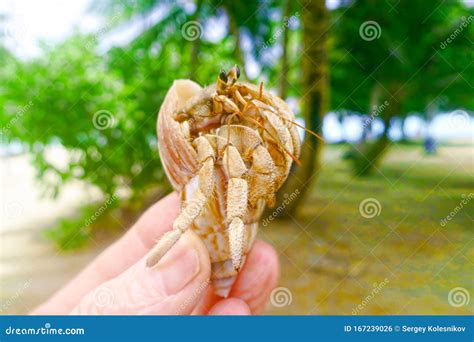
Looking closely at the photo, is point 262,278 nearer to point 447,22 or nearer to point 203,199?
point 203,199

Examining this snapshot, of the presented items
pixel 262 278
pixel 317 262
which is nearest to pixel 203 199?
pixel 262 278

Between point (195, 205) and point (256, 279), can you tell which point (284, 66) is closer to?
point (256, 279)

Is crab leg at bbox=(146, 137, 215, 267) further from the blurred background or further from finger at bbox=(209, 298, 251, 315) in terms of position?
the blurred background

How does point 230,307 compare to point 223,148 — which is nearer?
point 223,148

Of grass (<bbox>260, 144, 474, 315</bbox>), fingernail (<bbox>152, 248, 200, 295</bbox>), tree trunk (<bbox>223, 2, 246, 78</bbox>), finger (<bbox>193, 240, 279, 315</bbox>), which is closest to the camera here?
fingernail (<bbox>152, 248, 200, 295</bbox>)

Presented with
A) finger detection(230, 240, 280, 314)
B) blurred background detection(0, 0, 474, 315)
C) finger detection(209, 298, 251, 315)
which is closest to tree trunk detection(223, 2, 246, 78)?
blurred background detection(0, 0, 474, 315)

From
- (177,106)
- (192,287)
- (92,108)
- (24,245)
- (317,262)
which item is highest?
(92,108)

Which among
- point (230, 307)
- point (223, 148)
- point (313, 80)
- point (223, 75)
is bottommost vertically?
point (230, 307)

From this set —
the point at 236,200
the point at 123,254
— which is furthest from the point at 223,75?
the point at 123,254
